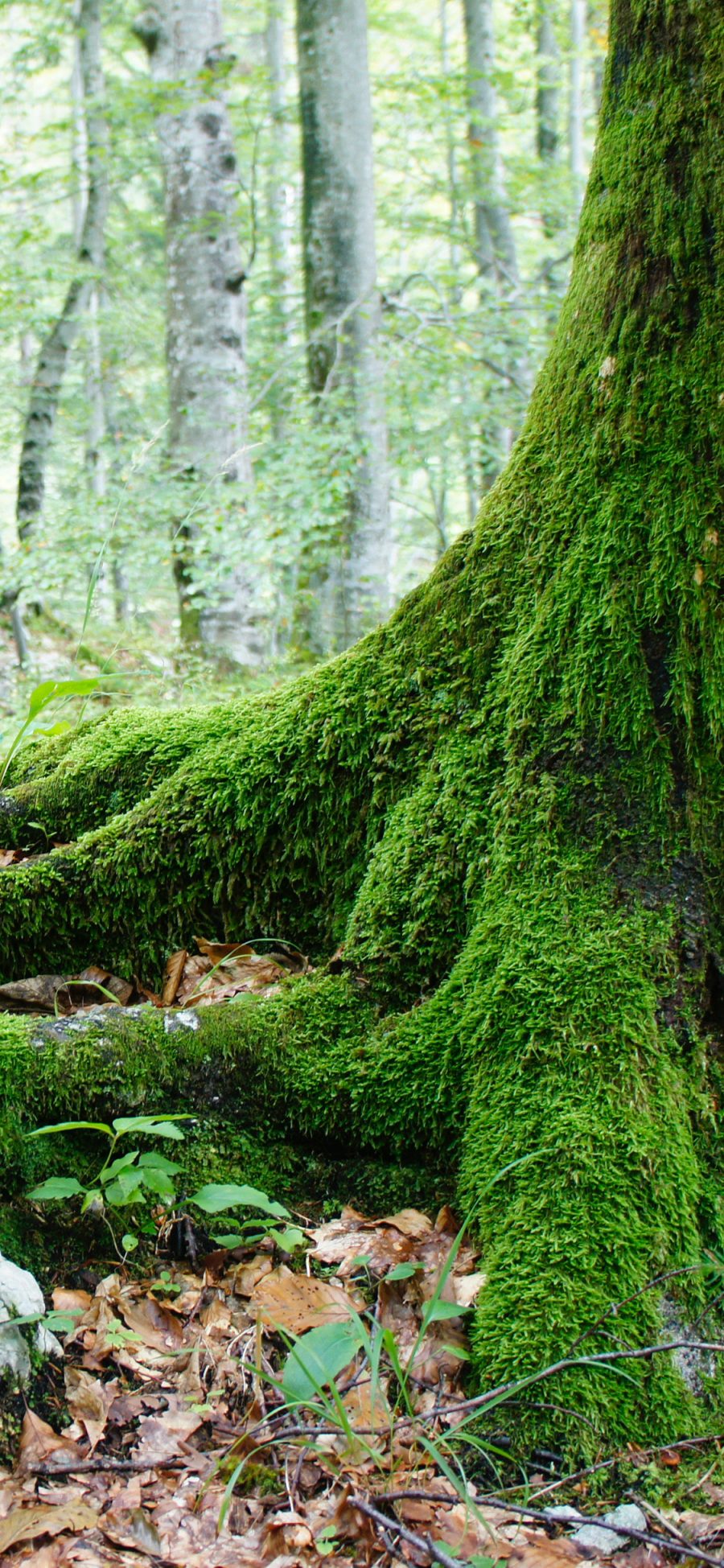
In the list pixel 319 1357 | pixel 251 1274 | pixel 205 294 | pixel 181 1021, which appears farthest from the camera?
pixel 205 294

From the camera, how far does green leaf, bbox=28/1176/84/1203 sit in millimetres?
2064

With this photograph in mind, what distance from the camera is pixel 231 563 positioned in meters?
6.39

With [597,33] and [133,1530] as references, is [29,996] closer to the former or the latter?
[133,1530]

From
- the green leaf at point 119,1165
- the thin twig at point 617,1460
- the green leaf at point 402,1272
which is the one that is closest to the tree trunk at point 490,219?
the green leaf at point 119,1165

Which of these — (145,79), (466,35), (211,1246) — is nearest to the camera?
(211,1246)

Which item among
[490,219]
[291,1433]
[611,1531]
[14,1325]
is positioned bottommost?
[611,1531]

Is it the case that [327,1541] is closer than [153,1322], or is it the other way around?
[327,1541]

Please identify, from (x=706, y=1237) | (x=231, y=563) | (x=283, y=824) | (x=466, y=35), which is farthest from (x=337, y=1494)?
(x=466, y=35)

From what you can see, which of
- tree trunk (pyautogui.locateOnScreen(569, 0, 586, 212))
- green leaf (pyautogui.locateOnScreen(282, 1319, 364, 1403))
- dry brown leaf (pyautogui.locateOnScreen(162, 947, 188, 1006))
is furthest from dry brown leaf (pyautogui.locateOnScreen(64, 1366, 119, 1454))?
tree trunk (pyautogui.locateOnScreen(569, 0, 586, 212))

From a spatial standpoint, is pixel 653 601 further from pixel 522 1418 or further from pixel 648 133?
pixel 522 1418

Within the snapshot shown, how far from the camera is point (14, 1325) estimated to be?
1883 millimetres

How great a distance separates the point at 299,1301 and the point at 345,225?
8.44 meters

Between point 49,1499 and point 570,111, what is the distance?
1845 cm

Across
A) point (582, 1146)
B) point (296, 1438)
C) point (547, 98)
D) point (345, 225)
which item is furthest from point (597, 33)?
point (296, 1438)
